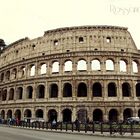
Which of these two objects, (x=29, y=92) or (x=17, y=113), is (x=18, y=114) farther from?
(x=29, y=92)

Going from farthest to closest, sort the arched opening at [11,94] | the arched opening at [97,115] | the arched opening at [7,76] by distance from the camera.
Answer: the arched opening at [7,76], the arched opening at [11,94], the arched opening at [97,115]

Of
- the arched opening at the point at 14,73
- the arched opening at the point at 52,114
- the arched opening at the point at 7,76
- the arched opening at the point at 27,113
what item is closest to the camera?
the arched opening at the point at 52,114

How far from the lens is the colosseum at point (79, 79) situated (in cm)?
3123

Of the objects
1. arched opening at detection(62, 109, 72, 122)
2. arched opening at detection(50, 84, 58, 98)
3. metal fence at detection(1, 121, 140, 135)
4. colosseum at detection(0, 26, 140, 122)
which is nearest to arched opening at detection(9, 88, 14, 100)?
colosseum at detection(0, 26, 140, 122)

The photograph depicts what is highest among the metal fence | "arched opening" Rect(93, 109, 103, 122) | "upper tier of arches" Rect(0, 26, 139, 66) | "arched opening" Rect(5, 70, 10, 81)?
"upper tier of arches" Rect(0, 26, 139, 66)

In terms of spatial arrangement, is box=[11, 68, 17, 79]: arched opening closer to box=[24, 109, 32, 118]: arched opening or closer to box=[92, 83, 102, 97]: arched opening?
box=[24, 109, 32, 118]: arched opening

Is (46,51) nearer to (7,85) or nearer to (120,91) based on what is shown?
(7,85)

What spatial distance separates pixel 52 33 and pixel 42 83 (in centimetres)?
738

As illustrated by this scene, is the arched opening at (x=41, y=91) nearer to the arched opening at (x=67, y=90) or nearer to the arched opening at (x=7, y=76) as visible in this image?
the arched opening at (x=67, y=90)

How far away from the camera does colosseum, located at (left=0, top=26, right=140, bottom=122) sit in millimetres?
31234

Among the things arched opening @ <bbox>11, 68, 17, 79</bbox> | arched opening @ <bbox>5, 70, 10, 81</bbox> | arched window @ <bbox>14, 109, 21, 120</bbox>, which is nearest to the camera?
arched window @ <bbox>14, 109, 21, 120</bbox>

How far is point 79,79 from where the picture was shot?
105 feet

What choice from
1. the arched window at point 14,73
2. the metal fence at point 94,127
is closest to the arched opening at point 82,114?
the metal fence at point 94,127

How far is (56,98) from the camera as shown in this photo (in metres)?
32.5
